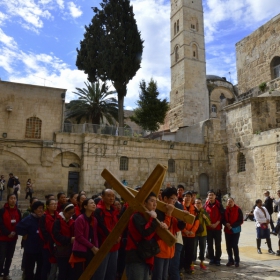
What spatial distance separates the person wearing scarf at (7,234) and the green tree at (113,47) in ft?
53.9

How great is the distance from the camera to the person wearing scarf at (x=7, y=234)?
4.95m

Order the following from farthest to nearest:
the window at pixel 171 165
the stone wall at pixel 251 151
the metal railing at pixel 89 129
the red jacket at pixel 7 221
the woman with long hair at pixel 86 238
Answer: the window at pixel 171 165, the metal railing at pixel 89 129, the stone wall at pixel 251 151, the red jacket at pixel 7 221, the woman with long hair at pixel 86 238

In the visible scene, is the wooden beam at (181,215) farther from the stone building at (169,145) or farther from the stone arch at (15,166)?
the stone arch at (15,166)

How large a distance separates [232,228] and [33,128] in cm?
1524

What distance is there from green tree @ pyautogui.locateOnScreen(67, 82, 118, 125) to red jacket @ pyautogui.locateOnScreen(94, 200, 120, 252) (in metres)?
19.8

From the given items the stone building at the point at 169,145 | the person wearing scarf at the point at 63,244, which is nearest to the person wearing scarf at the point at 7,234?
the person wearing scarf at the point at 63,244

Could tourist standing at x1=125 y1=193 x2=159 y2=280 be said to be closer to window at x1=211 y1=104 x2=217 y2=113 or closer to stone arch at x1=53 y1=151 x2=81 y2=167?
stone arch at x1=53 y1=151 x2=81 y2=167

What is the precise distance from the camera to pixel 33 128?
58.1 feet

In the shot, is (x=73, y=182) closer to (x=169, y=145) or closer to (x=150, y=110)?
(x=169, y=145)

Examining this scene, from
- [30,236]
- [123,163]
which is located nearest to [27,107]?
[123,163]

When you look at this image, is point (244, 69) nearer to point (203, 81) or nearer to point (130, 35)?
point (203, 81)

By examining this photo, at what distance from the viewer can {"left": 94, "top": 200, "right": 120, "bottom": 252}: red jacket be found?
376 cm

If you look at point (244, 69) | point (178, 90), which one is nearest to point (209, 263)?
point (244, 69)

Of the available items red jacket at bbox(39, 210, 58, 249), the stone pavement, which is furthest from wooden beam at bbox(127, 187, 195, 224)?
the stone pavement
